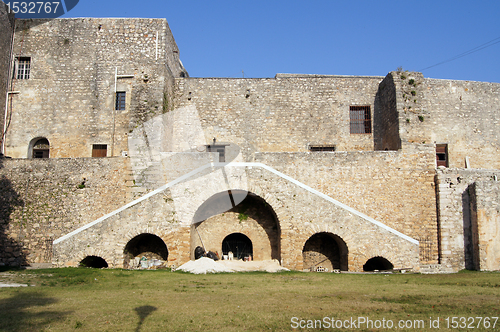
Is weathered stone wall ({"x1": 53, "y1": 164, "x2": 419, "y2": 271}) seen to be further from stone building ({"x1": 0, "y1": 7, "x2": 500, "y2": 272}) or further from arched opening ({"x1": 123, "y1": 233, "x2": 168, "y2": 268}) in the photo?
arched opening ({"x1": 123, "y1": 233, "x2": 168, "y2": 268})

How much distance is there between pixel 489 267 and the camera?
17.0 meters

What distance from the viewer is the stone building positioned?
16.4m

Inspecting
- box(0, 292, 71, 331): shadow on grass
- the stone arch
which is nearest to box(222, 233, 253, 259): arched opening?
the stone arch

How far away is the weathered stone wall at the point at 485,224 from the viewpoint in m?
17.0

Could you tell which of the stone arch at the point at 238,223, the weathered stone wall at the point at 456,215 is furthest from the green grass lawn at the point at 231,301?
the stone arch at the point at 238,223

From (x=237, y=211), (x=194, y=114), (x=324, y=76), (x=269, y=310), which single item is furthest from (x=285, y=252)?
(x=324, y=76)

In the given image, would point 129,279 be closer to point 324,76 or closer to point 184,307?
point 184,307

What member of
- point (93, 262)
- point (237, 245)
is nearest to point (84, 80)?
point (93, 262)

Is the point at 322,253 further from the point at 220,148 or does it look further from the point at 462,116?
the point at 462,116

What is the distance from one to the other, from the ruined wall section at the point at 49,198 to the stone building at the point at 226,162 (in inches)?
2.3

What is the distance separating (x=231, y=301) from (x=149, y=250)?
353 inches

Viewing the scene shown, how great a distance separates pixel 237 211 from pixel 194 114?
7.08m

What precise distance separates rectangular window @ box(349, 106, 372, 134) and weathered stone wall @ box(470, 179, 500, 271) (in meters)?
7.10

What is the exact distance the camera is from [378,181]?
18.3m
